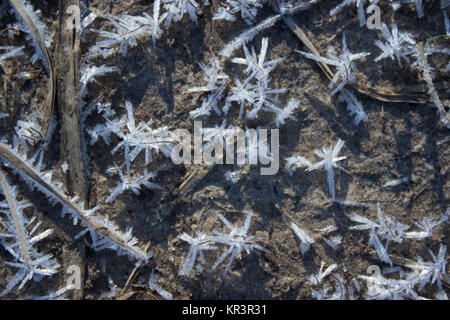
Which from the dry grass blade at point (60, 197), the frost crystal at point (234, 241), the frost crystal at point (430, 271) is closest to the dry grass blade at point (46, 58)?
Result: the dry grass blade at point (60, 197)

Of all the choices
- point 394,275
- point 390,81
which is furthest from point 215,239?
point 390,81

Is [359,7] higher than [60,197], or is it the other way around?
[359,7]

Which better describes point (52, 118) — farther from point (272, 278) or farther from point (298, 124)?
point (272, 278)

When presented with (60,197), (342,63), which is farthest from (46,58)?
(342,63)

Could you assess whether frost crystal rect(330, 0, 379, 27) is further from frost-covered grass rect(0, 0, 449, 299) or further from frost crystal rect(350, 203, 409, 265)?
frost crystal rect(350, 203, 409, 265)

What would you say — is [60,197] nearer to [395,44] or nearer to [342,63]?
[342,63]
